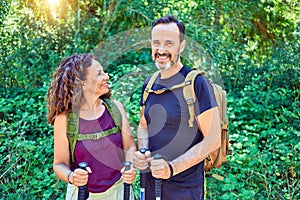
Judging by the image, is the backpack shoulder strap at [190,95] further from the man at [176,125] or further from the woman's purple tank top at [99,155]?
the woman's purple tank top at [99,155]

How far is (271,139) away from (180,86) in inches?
122

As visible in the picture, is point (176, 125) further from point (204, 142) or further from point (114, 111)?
point (114, 111)

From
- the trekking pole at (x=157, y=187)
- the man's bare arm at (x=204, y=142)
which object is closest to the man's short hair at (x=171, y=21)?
the man's bare arm at (x=204, y=142)

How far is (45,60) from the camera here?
6527 millimetres

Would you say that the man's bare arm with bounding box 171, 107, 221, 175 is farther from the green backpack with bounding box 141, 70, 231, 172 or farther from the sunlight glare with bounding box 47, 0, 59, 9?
the sunlight glare with bounding box 47, 0, 59, 9

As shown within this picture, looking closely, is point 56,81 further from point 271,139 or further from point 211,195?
point 271,139

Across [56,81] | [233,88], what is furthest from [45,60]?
[56,81]

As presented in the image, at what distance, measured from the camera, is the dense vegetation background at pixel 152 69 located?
15.6ft

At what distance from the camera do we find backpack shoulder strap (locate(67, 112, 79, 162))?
96.8 inches

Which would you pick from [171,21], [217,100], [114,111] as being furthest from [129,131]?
[171,21]

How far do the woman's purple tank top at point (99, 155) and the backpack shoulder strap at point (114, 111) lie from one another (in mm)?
55

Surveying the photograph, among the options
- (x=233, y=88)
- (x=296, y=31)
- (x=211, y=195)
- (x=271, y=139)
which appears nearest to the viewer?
(x=211, y=195)

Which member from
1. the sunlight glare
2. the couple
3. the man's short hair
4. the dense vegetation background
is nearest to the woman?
the couple

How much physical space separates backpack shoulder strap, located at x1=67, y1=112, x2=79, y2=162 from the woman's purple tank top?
0.02m
